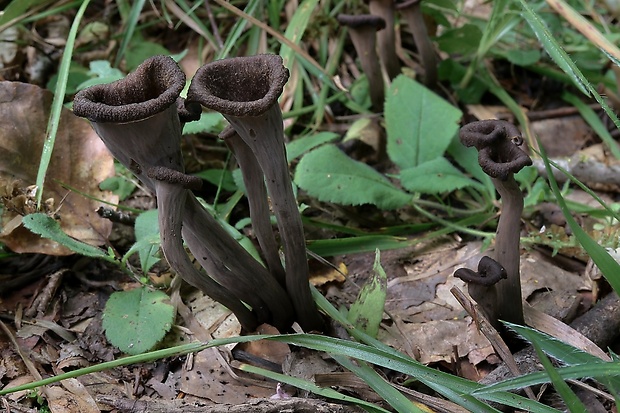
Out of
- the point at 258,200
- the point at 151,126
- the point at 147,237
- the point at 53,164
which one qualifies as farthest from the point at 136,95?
the point at 53,164

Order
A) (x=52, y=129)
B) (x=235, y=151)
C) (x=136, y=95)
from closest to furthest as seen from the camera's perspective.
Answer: (x=136, y=95)
(x=235, y=151)
(x=52, y=129)

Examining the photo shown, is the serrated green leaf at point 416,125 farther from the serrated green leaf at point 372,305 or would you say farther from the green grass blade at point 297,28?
the serrated green leaf at point 372,305

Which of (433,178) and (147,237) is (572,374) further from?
(147,237)

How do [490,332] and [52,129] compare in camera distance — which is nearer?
[490,332]

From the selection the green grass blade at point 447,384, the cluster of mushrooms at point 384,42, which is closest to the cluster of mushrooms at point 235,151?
the green grass blade at point 447,384

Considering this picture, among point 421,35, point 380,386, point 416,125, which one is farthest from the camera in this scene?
point 421,35

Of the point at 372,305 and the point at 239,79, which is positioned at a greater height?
the point at 239,79
